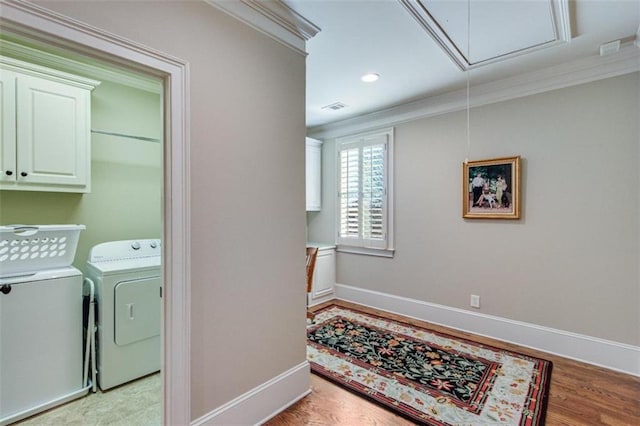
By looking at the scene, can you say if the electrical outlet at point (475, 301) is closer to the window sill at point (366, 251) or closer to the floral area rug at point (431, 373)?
the floral area rug at point (431, 373)

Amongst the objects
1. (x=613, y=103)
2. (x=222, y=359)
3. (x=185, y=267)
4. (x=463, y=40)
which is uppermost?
(x=463, y=40)

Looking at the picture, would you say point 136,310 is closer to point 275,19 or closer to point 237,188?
point 237,188

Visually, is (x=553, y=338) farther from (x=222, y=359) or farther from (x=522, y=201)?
(x=222, y=359)

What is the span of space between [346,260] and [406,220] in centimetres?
111

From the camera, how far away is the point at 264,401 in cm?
190

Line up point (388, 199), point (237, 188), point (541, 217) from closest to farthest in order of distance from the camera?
point (237, 188), point (541, 217), point (388, 199)

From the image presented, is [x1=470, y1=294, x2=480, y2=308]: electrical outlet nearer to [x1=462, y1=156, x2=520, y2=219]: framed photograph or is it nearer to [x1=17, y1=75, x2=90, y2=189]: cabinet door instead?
[x1=462, y1=156, x2=520, y2=219]: framed photograph

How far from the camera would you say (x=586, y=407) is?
79.4 inches

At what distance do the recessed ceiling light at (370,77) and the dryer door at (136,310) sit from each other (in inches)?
104

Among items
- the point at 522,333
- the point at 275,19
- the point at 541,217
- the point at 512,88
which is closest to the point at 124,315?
the point at 275,19

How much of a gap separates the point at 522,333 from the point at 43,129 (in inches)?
176

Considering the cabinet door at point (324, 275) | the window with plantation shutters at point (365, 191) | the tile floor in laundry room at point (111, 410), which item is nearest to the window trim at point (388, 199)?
the window with plantation shutters at point (365, 191)

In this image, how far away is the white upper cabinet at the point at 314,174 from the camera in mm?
4504

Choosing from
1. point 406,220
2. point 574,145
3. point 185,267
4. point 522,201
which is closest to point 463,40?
point 574,145
